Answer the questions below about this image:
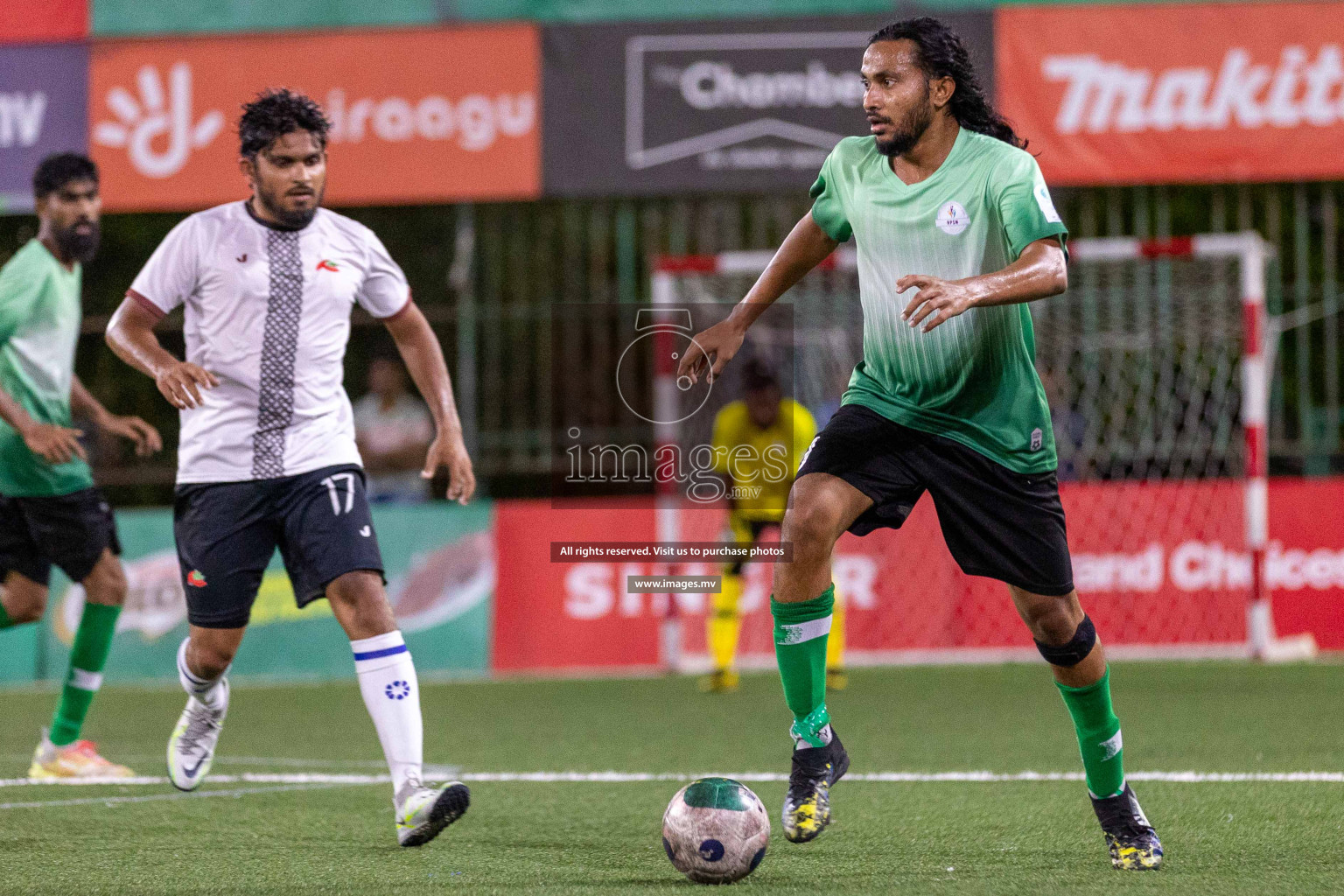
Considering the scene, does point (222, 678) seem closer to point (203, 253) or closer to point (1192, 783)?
point (203, 253)

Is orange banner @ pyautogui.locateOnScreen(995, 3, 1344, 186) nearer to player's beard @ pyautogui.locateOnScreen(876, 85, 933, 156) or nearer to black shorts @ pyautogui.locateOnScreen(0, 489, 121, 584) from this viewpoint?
black shorts @ pyautogui.locateOnScreen(0, 489, 121, 584)

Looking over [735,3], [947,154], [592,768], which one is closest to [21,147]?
[735,3]

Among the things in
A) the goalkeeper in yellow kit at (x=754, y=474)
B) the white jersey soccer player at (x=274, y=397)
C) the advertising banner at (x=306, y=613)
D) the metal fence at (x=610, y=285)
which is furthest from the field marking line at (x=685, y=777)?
the metal fence at (x=610, y=285)

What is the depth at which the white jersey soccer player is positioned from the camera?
5270 millimetres

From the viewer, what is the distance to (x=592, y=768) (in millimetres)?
7277

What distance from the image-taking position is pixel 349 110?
42.9ft

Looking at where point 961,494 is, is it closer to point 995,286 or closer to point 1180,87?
point 995,286

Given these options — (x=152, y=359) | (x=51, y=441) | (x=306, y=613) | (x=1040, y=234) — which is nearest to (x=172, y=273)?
(x=152, y=359)

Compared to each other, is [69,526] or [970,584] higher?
[69,526]

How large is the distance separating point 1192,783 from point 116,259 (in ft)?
46.8

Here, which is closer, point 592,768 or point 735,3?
point 592,768

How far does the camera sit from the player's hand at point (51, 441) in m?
6.62

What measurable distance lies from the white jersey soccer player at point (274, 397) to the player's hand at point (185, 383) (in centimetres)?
12

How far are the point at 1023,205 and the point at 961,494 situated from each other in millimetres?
788
